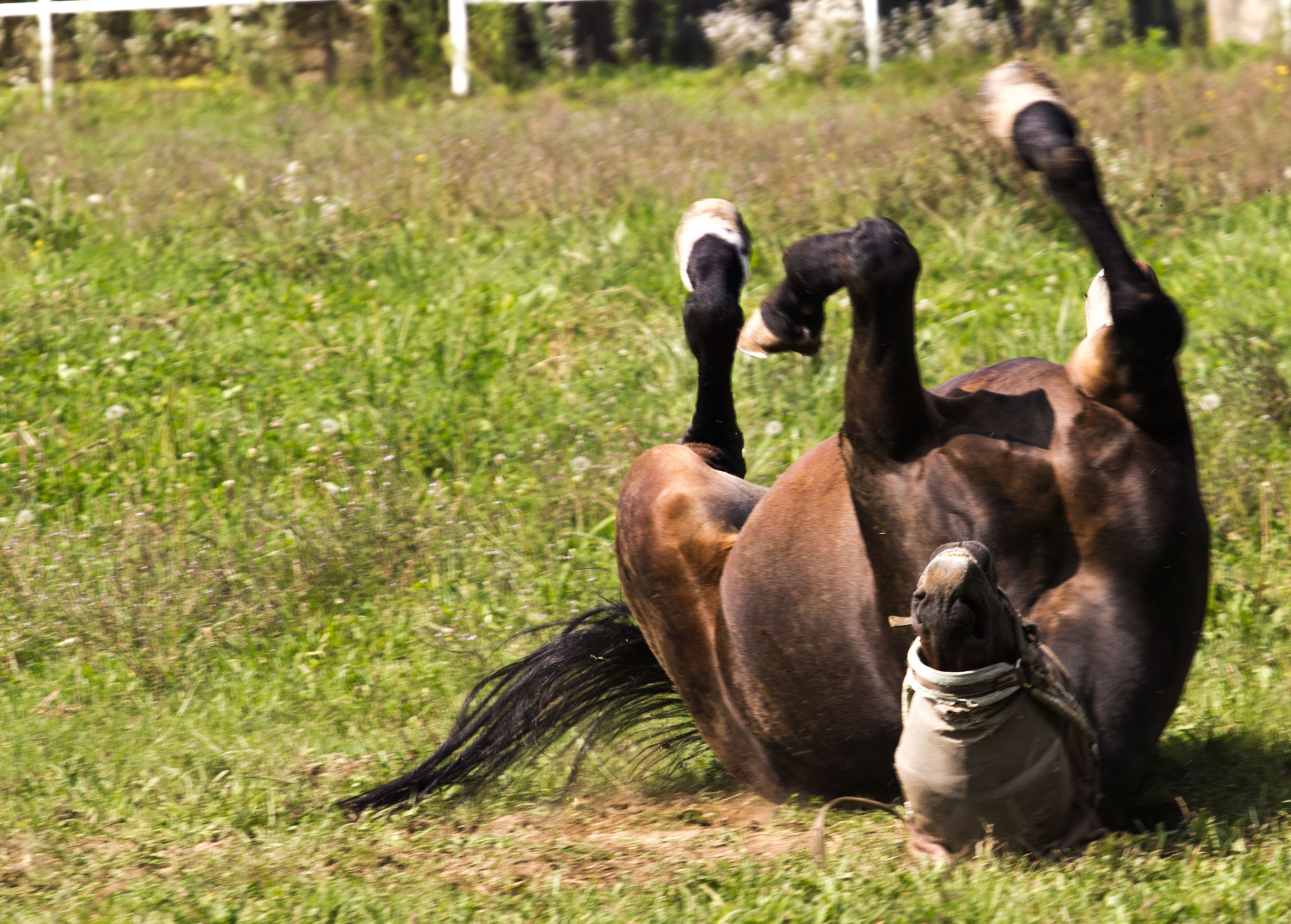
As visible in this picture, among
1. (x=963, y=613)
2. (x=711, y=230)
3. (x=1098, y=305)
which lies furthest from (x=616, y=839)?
(x=711, y=230)

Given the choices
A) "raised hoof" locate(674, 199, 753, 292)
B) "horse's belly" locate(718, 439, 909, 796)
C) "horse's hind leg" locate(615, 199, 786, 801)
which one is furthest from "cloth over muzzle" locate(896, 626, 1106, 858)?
"raised hoof" locate(674, 199, 753, 292)

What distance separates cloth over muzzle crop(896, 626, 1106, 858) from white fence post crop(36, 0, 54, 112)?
1048 cm

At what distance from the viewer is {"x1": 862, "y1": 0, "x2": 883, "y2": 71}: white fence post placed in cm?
1218

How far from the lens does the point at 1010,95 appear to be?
2.88m

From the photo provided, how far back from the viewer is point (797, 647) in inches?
111

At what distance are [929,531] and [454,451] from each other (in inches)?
132

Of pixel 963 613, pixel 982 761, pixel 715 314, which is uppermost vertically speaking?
pixel 715 314

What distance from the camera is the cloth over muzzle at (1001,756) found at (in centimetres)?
238

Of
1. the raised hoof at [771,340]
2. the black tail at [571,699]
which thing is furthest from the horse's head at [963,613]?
the black tail at [571,699]

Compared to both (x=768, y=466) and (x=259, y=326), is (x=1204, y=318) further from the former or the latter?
(x=259, y=326)

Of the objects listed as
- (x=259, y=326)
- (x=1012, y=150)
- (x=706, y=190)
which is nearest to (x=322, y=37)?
(x=706, y=190)

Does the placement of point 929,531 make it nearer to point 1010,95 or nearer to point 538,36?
point 1010,95

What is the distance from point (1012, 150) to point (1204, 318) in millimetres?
3904

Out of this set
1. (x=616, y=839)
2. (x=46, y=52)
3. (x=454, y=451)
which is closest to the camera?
(x=616, y=839)
